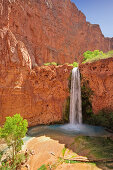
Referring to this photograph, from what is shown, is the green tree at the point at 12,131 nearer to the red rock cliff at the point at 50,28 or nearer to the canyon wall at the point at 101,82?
the canyon wall at the point at 101,82

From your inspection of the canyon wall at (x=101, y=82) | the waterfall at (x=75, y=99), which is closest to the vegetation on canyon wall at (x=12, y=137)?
the waterfall at (x=75, y=99)

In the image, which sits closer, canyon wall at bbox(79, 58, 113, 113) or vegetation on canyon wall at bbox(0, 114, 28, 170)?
vegetation on canyon wall at bbox(0, 114, 28, 170)

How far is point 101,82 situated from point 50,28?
63.9 feet

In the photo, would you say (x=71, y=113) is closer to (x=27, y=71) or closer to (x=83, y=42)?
(x=27, y=71)

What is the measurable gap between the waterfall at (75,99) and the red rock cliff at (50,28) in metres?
8.30

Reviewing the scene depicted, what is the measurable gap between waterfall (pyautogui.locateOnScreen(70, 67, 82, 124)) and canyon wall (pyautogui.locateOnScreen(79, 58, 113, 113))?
152 cm

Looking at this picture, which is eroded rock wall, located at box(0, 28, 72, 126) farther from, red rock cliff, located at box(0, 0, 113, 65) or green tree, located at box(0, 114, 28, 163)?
green tree, located at box(0, 114, 28, 163)

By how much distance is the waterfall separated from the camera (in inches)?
585

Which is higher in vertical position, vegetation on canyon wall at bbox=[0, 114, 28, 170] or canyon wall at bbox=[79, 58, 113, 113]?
canyon wall at bbox=[79, 58, 113, 113]

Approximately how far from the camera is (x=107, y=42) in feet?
148

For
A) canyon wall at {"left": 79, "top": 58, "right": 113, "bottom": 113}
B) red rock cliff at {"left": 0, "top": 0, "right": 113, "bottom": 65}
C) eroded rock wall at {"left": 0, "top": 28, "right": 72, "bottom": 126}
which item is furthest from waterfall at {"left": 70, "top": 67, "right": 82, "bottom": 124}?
red rock cliff at {"left": 0, "top": 0, "right": 113, "bottom": 65}

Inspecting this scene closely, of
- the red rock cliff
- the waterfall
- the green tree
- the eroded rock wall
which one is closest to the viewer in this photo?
the green tree

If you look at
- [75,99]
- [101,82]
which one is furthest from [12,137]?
[101,82]

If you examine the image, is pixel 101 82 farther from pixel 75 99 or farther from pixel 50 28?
pixel 50 28
